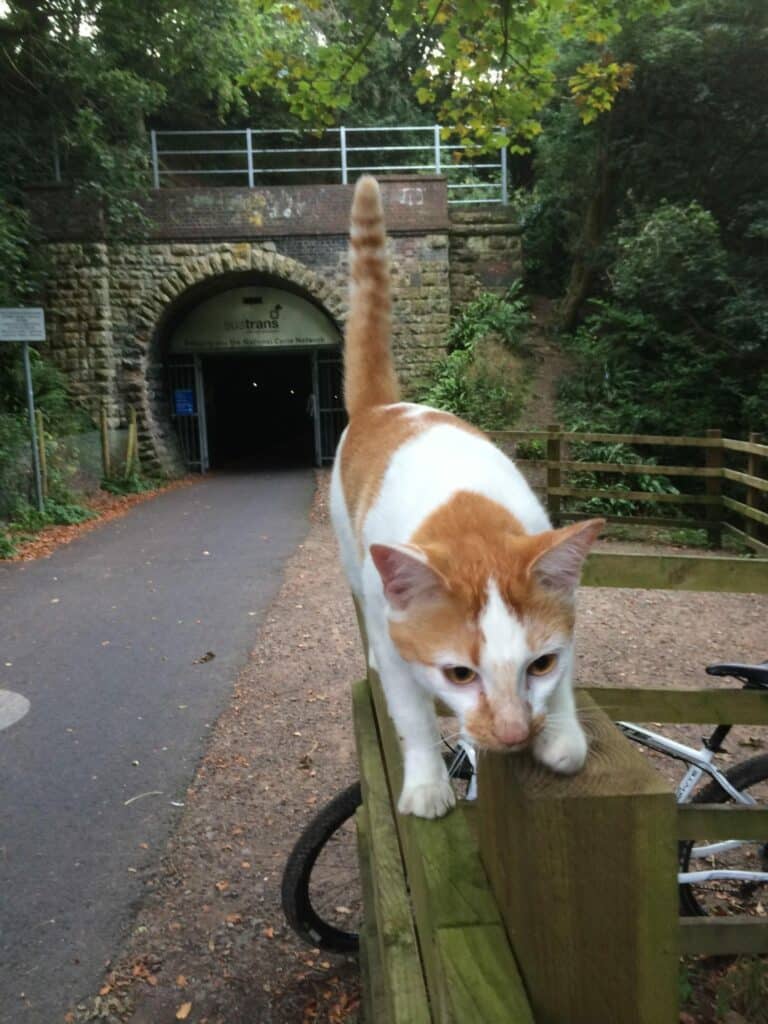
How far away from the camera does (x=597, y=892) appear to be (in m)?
0.79

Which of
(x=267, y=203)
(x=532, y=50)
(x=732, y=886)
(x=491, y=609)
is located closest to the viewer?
(x=491, y=609)

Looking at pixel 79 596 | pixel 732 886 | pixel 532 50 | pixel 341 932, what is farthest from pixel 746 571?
pixel 79 596

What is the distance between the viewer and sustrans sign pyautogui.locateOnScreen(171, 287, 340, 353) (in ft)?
57.8

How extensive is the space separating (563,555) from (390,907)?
82 cm

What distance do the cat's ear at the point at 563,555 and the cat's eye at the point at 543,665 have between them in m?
0.12

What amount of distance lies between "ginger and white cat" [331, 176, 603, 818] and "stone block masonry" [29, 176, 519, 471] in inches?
561

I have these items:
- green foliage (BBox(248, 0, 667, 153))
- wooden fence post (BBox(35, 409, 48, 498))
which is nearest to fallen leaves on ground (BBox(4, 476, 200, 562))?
wooden fence post (BBox(35, 409, 48, 498))

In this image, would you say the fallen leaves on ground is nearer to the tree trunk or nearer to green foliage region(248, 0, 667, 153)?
green foliage region(248, 0, 667, 153)

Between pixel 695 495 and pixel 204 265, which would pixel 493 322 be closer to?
pixel 204 265

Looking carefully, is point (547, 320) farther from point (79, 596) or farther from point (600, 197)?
point (79, 596)

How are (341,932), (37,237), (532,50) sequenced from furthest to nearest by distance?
1. (37,237)
2. (532,50)
3. (341,932)

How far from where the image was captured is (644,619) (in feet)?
22.2

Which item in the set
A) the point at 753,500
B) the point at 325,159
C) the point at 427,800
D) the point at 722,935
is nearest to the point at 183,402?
the point at 325,159

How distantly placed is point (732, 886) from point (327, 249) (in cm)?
1468
